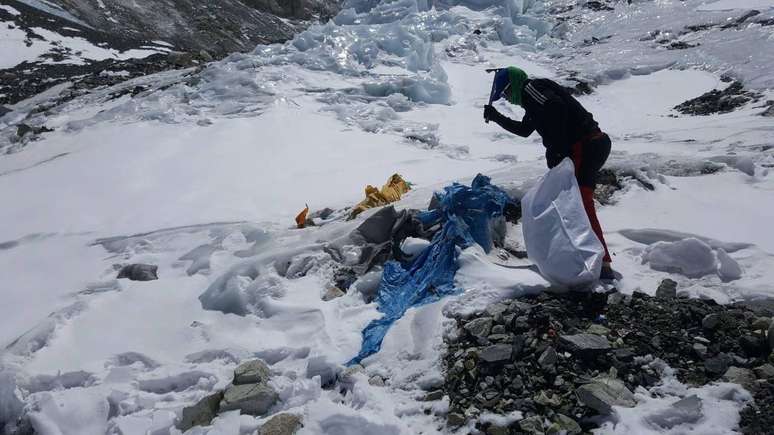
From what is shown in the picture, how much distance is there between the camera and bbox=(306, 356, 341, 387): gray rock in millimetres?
2693

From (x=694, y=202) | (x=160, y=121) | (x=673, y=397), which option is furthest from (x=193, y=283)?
(x=160, y=121)

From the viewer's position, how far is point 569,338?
2.51 meters

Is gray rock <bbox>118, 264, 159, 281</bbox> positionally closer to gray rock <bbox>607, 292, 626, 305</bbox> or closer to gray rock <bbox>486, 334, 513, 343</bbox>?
gray rock <bbox>486, 334, 513, 343</bbox>

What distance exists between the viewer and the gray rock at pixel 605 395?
2.13 metres

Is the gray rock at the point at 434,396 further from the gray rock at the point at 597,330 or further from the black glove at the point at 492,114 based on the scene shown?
the black glove at the point at 492,114

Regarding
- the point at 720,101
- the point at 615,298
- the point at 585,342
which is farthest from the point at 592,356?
the point at 720,101

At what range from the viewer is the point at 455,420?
223cm

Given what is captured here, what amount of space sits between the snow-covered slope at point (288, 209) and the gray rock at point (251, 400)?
6cm

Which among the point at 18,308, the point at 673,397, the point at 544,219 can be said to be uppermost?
the point at 544,219

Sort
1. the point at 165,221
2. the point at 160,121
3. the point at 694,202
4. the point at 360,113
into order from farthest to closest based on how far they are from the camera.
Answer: the point at 360,113, the point at 160,121, the point at 165,221, the point at 694,202

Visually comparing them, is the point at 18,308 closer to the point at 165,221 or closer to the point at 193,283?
the point at 193,283

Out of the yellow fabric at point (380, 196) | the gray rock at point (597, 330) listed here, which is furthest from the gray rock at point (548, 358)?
the yellow fabric at point (380, 196)

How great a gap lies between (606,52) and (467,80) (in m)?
4.68

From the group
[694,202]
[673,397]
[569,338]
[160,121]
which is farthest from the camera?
[160,121]
